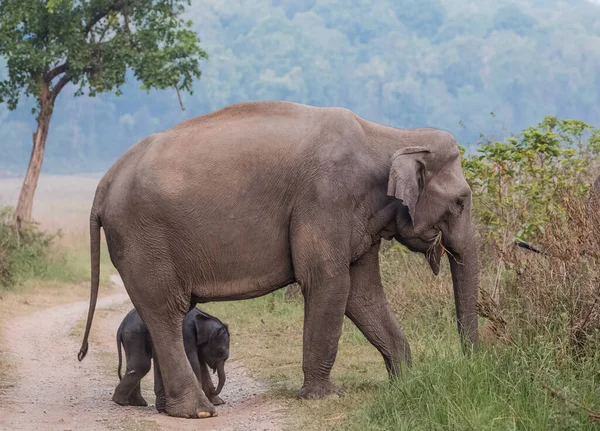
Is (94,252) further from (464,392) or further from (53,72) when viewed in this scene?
(53,72)

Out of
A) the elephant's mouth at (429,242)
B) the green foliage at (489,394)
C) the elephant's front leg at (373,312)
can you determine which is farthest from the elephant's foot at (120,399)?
the elephant's mouth at (429,242)

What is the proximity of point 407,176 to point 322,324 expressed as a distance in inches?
48.6

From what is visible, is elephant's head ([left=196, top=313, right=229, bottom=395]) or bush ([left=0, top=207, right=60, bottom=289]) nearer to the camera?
elephant's head ([left=196, top=313, right=229, bottom=395])

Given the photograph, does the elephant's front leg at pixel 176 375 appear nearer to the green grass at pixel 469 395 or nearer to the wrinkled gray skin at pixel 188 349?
the wrinkled gray skin at pixel 188 349

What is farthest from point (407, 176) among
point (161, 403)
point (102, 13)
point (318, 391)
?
point (102, 13)

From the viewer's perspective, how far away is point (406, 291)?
34.7 ft

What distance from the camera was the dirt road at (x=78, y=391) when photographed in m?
6.62

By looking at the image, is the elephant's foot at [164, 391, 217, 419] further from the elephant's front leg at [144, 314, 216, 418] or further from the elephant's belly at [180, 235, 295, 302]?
the elephant's belly at [180, 235, 295, 302]

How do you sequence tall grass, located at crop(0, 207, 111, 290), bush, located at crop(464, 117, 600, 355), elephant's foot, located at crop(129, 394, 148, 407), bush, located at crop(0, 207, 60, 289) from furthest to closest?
tall grass, located at crop(0, 207, 111, 290), bush, located at crop(0, 207, 60, 289), elephant's foot, located at crop(129, 394, 148, 407), bush, located at crop(464, 117, 600, 355)

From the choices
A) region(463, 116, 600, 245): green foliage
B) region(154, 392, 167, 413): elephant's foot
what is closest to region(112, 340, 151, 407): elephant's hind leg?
region(154, 392, 167, 413): elephant's foot

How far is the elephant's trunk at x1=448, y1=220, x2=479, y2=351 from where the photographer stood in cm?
720

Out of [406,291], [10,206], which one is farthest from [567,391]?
[10,206]

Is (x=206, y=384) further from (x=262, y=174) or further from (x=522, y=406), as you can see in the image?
(x=522, y=406)

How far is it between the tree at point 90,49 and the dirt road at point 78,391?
914 cm
